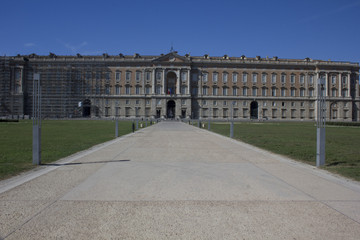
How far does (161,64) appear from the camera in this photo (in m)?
77.4

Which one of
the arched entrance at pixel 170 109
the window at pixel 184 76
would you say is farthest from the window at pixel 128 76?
the window at pixel 184 76

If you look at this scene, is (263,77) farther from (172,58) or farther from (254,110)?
(172,58)

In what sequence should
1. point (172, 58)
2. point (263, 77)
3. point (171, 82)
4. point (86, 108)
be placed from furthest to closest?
point (263, 77), point (171, 82), point (172, 58), point (86, 108)

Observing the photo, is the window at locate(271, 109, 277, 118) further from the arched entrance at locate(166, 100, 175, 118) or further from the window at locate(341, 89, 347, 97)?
the arched entrance at locate(166, 100, 175, 118)

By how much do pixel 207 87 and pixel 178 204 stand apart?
253 ft

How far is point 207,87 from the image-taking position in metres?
80.4

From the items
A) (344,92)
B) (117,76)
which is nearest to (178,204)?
(117,76)

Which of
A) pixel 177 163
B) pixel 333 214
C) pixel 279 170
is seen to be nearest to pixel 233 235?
pixel 333 214

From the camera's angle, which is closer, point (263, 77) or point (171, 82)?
point (171, 82)

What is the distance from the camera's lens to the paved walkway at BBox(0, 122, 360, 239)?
3559 mm

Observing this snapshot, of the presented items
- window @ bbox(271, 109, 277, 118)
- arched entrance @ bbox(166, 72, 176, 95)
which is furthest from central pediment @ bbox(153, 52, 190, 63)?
window @ bbox(271, 109, 277, 118)

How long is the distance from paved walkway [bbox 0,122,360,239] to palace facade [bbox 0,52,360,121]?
6635 cm

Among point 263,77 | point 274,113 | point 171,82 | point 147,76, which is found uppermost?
point 263,77

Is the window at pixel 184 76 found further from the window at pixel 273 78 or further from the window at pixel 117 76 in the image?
the window at pixel 273 78
